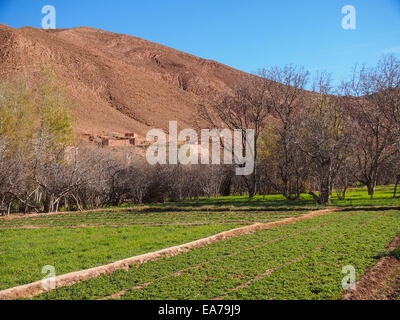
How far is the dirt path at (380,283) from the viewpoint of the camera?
616 centimetres

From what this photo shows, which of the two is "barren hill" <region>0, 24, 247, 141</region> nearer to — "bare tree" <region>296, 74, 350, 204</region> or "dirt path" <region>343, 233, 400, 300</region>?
"bare tree" <region>296, 74, 350, 204</region>

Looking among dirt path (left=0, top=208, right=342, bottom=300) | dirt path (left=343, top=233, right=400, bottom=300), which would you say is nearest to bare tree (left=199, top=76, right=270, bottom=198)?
dirt path (left=0, top=208, right=342, bottom=300)

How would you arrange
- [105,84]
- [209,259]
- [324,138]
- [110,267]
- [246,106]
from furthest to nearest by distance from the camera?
[105,84] → [246,106] → [324,138] → [209,259] → [110,267]

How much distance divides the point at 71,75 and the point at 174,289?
8150 centimetres

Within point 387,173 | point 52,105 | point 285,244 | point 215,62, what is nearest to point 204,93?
point 215,62

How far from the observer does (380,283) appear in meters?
6.79

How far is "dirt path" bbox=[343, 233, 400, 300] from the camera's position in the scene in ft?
20.2

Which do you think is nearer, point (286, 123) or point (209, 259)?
point (209, 259)

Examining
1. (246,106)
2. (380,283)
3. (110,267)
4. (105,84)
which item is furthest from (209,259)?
(105,84)

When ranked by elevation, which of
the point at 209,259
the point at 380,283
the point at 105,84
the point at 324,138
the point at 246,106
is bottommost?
the point at 209,259

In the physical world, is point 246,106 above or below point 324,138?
above

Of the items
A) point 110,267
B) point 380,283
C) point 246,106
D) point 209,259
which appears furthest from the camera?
point 246,106

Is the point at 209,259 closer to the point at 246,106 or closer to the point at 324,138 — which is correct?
the point at 324,138

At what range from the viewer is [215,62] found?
137125 mm
